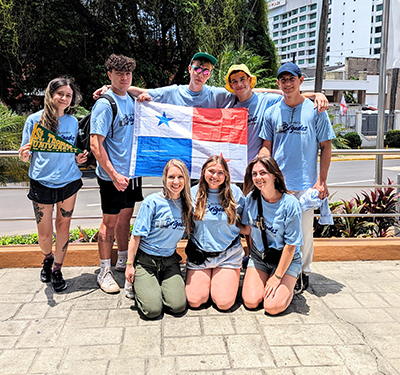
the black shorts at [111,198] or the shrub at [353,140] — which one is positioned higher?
the shrub at [353,140]

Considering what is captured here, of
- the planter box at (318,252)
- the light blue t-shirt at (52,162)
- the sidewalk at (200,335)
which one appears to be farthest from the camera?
the planter box at (318,252)

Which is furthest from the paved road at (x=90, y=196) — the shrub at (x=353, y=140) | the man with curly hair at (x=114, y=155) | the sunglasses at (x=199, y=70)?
the shrub at (x=353, y=140)

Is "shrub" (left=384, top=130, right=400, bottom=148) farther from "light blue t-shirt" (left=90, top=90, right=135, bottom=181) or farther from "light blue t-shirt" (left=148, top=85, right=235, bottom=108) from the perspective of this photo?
"light blue t-shirt" (left=90, top=90, right=135, bottom=181)

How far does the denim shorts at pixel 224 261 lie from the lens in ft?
13.4

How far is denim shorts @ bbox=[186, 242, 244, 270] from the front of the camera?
4.07m

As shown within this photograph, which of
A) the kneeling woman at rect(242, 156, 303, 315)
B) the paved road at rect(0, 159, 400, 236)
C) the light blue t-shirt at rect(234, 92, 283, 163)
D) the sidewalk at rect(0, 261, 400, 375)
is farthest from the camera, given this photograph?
the paved road at rect(0, 159, 400, 236)

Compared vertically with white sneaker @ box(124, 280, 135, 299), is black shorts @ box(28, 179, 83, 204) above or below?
above

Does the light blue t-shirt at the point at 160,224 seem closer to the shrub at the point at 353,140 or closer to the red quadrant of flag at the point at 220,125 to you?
the red quadrant of flag at the point at 220,125

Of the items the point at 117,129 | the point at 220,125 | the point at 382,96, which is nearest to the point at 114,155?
the point at 117,129

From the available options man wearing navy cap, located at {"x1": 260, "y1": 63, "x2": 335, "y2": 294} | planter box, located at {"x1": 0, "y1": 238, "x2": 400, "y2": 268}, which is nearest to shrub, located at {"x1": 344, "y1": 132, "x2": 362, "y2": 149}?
planter box, located at {"x1": 0, "y1": 238, "x2": 400, "y2": 268}

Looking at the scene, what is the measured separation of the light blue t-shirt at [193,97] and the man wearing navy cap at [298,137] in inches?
25.7

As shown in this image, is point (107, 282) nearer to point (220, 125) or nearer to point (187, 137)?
point (187, 137)

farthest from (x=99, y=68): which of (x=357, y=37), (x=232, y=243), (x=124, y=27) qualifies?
(x=357, y=37)

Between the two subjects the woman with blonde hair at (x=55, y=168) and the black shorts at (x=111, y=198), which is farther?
the black shorts at (x=111, y=198)
